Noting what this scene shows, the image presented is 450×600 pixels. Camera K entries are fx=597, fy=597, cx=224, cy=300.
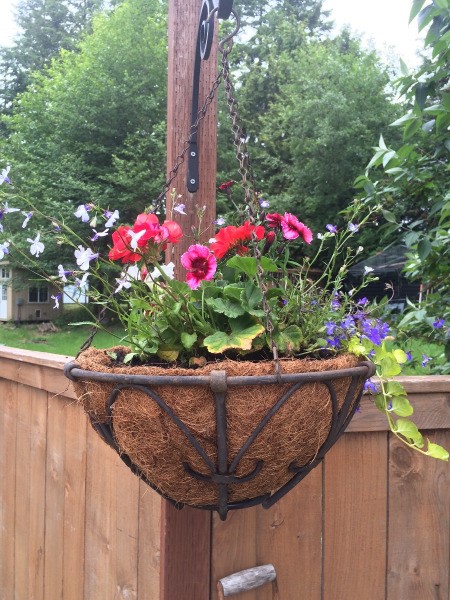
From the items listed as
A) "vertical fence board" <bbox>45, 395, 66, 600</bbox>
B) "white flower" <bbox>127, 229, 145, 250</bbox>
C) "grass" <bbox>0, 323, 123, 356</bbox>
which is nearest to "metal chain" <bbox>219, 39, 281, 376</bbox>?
"white flower" <bbox>127, 229, 145, 250</bbox>

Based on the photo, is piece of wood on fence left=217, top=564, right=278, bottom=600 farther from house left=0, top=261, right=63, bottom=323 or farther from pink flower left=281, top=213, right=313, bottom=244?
house left=0, top=261, right=63, bottom=323

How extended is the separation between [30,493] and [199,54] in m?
1.28

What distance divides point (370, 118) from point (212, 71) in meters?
13.2

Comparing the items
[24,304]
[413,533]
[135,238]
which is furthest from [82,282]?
[24,304]

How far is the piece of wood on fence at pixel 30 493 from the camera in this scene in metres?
1.64

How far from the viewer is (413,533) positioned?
115 cm

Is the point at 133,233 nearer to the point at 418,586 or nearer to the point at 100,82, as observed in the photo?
the point at 418,586

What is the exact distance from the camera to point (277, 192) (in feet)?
48.8

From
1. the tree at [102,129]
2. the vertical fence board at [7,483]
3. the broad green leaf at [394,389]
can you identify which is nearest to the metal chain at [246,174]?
the broad green leaf at [394,389]

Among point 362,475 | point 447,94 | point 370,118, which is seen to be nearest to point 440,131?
point 447,94

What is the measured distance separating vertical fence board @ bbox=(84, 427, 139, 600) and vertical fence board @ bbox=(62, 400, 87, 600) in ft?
0.10

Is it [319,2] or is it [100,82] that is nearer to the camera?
[100,82]

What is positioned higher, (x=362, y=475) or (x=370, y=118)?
(x=370, y=118)

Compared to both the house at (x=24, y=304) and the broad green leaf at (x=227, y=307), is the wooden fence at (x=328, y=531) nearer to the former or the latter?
the broad green leaf at (x=227, y=307)
